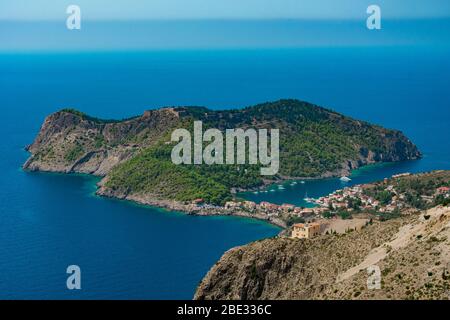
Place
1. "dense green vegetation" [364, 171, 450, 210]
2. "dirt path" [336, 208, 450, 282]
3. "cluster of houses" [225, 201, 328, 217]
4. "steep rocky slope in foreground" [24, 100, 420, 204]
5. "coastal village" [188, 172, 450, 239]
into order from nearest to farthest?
1. "dirt path" [336, 208, 450, 282]
2. "coastal village" [188, 172, 450, 239]
3. "cluster of houses" [225, 201, 328, 217]
4. "dense green vegetation" [364, 171, 450, 210]
5. "steep rocky slope in foreground" [24, 100, 420, 204]

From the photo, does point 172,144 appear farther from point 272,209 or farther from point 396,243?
point 396,243

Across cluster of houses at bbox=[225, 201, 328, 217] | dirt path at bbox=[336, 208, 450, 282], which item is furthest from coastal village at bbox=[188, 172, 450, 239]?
dirt path at bbox=[336, 208, 450, 282]

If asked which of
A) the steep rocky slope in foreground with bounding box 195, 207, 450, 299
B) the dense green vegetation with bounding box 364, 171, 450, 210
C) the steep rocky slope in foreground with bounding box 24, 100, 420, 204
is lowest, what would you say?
the steep rocky slope in foreground with bounding box 195, 207, 450, 299

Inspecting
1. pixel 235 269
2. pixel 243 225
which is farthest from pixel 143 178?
pixel 235 269

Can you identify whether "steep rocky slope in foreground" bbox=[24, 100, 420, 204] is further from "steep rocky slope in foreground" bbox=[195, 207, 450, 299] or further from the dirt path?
the dirt path

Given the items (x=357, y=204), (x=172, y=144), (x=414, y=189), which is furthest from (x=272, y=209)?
(x=172, y=144)
